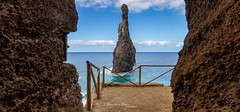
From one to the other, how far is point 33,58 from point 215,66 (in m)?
1.90

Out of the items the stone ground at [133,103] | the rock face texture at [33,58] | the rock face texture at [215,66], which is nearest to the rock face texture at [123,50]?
the stone ground at [133,103]

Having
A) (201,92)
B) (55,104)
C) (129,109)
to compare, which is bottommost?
(129,109)

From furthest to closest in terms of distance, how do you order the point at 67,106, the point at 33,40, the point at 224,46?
the point at 67,106 < the point at 224,46 < the point at 33,40

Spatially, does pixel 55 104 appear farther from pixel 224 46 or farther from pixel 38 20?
pixel 224 46

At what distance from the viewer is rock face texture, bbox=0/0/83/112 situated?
1.02m

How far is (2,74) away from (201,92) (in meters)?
1.96

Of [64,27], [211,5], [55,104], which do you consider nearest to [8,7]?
[64,27]

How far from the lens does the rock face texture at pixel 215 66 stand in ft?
4.22

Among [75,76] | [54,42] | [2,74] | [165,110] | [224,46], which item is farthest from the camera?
[165,110]

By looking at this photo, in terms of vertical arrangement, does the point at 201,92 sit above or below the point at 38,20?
below

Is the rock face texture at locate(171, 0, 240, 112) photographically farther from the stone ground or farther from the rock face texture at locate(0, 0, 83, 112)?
the stone ground

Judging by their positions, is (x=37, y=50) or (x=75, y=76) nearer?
(x=37, y=50)

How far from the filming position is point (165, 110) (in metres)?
4.02

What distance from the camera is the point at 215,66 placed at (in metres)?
1.50
